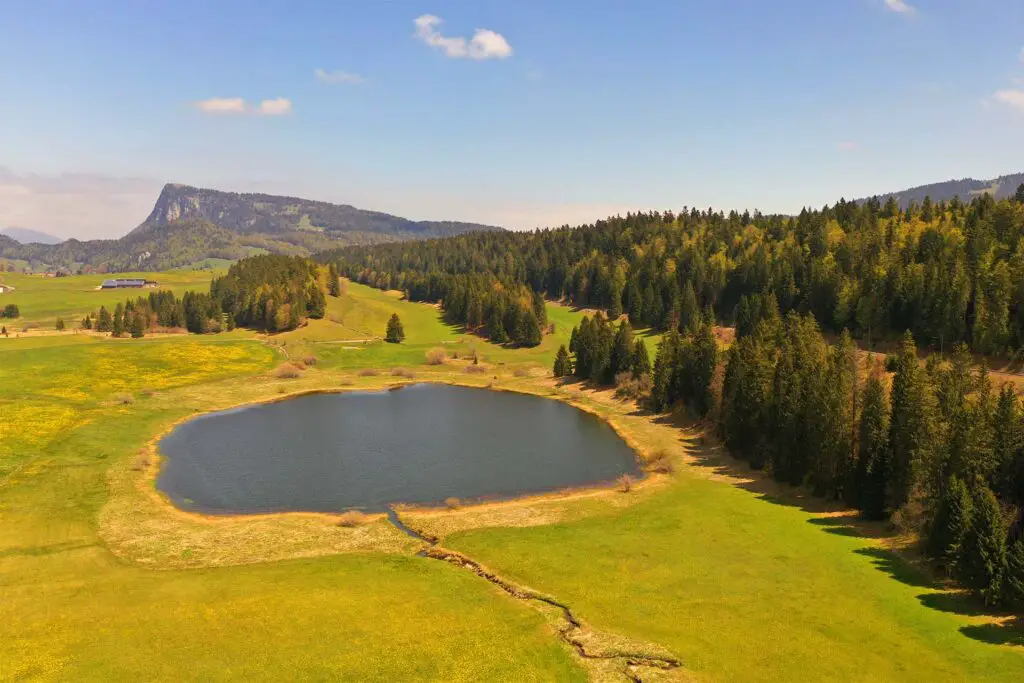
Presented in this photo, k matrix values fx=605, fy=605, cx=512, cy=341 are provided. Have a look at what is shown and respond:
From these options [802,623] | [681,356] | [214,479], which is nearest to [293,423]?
[214,479]

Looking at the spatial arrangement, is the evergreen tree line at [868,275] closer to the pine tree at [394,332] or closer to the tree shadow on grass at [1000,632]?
the pine tree at [394,332]

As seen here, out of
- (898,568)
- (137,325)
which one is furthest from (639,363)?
(137,325)

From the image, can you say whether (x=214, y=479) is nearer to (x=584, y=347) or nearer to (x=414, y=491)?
(x=414, y=491)

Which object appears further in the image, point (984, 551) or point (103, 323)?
point (103, 323)

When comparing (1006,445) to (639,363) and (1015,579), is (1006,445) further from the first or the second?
(639,363)

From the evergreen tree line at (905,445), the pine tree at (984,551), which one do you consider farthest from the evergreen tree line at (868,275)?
the pine tree at (984,551)
